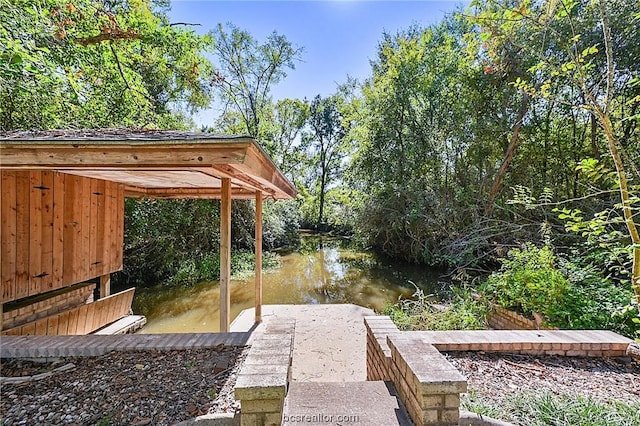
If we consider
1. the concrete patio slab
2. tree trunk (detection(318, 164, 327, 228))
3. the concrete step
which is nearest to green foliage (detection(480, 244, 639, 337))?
the concrete patio slab

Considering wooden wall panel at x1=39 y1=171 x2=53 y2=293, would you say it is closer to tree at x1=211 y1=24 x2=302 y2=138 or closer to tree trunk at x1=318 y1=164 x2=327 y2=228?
tree at x1=211 y1=24 x2=302 y2=138

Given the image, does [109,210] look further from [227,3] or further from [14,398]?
[227,3]

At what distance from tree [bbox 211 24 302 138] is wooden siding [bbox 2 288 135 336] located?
11.3m

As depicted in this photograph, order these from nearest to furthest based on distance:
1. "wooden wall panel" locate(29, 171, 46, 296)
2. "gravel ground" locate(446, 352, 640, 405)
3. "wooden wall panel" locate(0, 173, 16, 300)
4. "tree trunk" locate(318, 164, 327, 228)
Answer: "gravel ground" locate(446, 352, 640, 405)
"wooden wall panel" locate(0, 173, 16, 300)
"wooden wall panel" locate(29, 171, 46, 296)
"tree trunk" locate(318, 164, 327, 228)

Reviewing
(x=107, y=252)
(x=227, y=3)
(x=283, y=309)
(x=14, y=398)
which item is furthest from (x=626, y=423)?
(x=227, y=3)

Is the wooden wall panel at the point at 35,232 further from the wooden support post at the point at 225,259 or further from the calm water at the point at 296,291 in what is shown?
the calm water at the point at 296,291

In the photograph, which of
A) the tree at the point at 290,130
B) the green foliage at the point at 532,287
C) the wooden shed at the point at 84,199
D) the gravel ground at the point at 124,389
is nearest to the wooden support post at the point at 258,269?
the wooden shed at the point at 84,199

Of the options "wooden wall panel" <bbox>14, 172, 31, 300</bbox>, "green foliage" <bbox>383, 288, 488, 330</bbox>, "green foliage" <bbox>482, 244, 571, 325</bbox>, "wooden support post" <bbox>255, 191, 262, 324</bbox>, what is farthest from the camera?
"wooden support post" <bbox>255, 191, 262, 324</bbox>

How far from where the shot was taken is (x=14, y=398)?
2135mm

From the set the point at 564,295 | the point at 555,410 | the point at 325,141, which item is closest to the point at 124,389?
the point at 555,410

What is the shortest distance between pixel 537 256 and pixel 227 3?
6.09 m

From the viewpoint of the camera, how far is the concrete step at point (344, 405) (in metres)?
1.82

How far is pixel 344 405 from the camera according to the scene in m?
1.96

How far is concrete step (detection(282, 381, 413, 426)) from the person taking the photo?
71.7 inches
